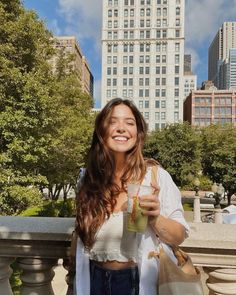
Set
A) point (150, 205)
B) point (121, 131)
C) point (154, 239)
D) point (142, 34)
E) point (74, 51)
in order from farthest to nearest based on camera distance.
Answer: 1. point (142, 34)
2. point (74, 51)
3. point (121, 131)
4. point (154, 239)
5. point (150, 205)

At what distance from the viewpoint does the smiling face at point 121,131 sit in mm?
2150

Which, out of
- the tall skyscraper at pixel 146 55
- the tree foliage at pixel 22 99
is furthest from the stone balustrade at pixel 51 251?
the tall skyscraper at pixel 146 55

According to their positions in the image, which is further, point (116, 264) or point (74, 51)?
point (74, 51)

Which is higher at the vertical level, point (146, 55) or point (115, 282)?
point (146, 55)

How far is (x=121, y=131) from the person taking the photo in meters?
2.15

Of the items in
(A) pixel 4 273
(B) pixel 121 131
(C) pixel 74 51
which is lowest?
(A) pixel 4 273

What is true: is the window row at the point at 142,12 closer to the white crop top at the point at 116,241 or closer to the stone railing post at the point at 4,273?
the stone railing post at the point at 4,273

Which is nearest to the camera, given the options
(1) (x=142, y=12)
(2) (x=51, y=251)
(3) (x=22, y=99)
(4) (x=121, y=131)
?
(4) (x=121, y=131)

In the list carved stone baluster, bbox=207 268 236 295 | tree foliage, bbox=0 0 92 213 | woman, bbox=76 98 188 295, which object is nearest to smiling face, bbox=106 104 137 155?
woman, bbox=76 98 188 295

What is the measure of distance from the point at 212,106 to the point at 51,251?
107 meters

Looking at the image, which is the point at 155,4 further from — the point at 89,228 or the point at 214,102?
the point at 89,228

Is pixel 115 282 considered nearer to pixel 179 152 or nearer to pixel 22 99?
pixel 22 99

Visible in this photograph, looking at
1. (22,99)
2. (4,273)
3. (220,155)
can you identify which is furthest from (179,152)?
(4,273)

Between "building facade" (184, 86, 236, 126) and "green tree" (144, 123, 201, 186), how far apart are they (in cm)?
7317
